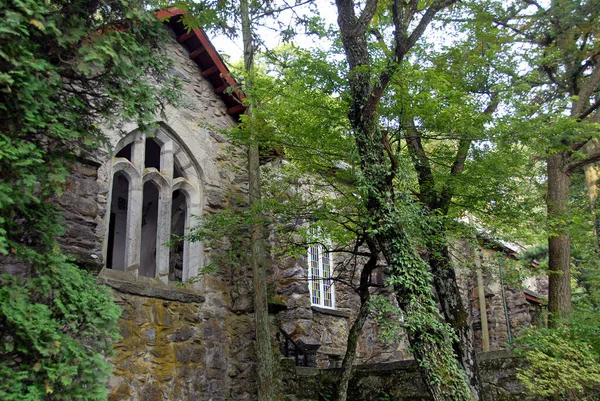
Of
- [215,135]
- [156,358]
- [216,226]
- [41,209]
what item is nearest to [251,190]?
[216,226]

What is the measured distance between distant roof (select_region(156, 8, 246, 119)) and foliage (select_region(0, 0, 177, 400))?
439cm

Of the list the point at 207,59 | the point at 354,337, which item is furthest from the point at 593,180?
the point at 207,59

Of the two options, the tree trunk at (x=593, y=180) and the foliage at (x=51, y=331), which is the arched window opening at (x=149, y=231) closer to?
the foliage at (x=51, y=331)

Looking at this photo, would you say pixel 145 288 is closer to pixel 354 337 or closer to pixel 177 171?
pixel 177 171

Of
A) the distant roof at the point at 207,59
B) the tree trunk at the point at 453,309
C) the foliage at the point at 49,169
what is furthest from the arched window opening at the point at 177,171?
the tree trunk at the point at 453,309

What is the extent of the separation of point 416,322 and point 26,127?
443cm

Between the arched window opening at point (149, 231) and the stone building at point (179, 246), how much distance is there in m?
0.03

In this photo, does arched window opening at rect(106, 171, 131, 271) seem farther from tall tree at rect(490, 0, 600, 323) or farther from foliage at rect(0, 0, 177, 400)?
tall tree at rect(490, 0, 600, 323)

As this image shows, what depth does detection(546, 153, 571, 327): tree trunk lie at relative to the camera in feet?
30.9

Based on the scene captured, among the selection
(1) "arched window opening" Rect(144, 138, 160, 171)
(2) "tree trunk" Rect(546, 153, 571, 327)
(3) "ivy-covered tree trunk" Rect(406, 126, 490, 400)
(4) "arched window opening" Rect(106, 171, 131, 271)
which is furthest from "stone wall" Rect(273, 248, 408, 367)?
(4) "arched window opening" Rect(106, 171, 131, 271)

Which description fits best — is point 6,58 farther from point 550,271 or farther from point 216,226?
point 550,271

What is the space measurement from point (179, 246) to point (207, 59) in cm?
359

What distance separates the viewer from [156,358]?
23.6ft

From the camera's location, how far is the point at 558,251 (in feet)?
32.7
